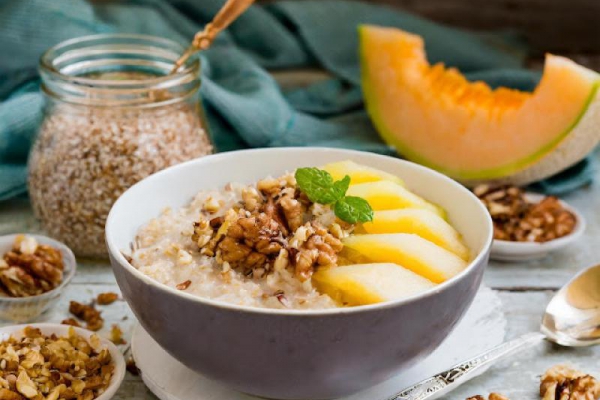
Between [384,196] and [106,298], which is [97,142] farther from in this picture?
[384,196]

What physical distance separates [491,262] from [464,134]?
398 mm

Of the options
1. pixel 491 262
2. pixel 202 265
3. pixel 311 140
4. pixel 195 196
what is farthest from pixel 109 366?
pixel 311 140

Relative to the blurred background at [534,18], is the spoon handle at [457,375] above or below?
above

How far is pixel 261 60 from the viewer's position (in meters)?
2.62

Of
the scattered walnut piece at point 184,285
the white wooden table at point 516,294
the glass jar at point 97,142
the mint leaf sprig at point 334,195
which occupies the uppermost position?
the mint leaf sprig at point 334,195

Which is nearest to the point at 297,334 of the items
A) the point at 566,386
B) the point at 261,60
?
the point at 566,386

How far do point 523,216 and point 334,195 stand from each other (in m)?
0.72

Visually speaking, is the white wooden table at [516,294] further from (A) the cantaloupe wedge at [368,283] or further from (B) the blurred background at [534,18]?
(B) the blurred background at [534,18]

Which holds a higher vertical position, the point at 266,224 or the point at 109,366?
the point at 266,224

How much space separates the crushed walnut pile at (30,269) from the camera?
159 centimetres

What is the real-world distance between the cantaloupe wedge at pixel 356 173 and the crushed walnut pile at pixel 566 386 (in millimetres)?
403

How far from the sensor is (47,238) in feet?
5.55

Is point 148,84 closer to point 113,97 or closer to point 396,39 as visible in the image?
point 113,97

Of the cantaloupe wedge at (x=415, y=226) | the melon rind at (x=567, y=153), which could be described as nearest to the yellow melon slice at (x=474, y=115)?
the melon rind at (x=567, y=153)
